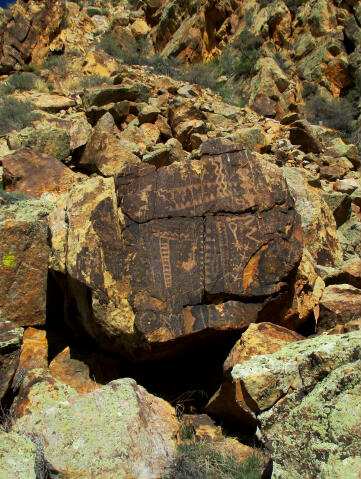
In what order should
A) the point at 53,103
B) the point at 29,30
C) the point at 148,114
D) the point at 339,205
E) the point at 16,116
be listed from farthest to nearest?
1. the point at 29,30
2. the point at 53,103
3. the point at 16,116
4. the point at 148,114
5. the point at 339,205

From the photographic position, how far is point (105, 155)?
243 inches

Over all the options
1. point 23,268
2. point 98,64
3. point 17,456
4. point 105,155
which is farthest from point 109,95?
point 17,456

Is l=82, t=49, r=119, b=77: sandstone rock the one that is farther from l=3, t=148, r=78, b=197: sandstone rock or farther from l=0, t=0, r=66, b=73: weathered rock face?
l=3, t=148, r=78, b=197: sandstone rock

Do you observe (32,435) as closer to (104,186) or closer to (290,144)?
(104,186)

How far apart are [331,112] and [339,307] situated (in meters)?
9.84

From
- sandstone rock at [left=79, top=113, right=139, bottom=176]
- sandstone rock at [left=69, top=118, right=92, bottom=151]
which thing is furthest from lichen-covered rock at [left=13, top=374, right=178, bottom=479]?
sandstone rock at [left=69, top=118, right=92, bottom=151]

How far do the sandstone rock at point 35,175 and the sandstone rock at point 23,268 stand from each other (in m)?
2.03

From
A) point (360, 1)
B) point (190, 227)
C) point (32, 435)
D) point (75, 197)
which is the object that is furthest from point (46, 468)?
point (360, 1)

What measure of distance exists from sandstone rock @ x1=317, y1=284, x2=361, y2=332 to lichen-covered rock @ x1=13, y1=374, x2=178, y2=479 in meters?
1.58

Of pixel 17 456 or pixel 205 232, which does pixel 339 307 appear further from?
pixel 17 456

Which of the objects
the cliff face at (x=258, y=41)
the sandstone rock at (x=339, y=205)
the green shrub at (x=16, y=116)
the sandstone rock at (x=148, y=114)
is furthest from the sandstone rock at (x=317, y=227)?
the cliff face at (x=258, y=41)

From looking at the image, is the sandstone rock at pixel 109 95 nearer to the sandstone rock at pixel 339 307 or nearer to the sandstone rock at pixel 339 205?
the sandstone rock at pixel 339 205

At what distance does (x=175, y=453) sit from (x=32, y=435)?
2.77 ft

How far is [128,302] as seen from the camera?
299cm
